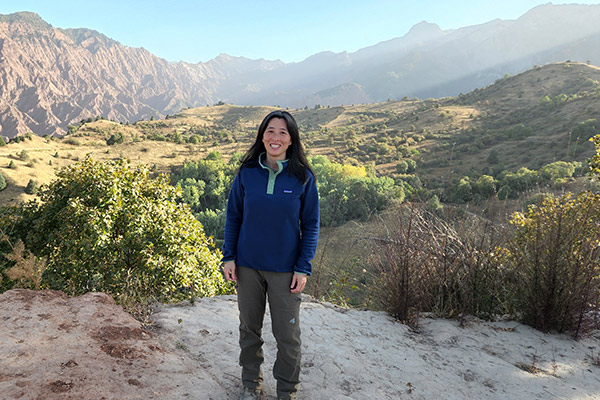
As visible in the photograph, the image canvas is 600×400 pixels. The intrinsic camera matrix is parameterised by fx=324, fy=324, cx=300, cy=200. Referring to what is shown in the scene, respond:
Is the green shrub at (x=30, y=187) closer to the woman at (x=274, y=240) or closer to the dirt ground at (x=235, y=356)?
the dirt ground at (x=235, y=356)

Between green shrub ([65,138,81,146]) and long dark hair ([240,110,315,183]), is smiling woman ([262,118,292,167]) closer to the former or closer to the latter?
long dark hair ([240,110,315,183])

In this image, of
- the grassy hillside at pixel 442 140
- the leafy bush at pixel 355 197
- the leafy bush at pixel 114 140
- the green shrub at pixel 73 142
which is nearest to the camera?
the leafy bush at pixel 355 197

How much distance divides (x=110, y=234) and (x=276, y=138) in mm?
5045

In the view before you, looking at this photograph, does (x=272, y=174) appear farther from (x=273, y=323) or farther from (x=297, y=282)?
(x=273, y=323)

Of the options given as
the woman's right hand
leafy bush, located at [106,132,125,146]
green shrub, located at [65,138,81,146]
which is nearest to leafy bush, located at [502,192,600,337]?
the woman's right hand

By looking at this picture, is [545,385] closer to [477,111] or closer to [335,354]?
[335,354]

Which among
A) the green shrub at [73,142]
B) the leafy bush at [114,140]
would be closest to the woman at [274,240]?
the leafy bush at [114,140]

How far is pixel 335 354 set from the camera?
2.91 meters

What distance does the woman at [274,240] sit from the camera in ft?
6.50

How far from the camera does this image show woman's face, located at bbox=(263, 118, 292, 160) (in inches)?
79.1

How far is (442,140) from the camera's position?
1610 inches

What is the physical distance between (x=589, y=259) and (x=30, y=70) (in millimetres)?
255719

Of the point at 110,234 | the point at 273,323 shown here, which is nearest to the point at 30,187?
the point at 110,234

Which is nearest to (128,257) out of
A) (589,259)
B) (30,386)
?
(30,386)
